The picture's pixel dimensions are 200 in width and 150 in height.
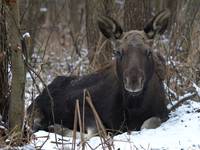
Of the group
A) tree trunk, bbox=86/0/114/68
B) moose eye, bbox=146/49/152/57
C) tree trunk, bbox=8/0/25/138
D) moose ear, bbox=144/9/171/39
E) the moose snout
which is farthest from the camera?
tree trunk, bbox=86/0/114/68

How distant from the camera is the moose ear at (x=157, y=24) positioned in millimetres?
7691

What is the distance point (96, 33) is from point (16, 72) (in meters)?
4.68

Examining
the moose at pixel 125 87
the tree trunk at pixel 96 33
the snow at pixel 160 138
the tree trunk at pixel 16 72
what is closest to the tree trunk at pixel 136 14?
the tree trunk at pixel 96 33

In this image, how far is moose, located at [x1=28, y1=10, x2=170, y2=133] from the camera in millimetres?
7039

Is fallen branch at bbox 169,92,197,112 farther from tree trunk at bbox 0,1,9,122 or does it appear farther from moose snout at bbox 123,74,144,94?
tree trunk at bbox 0,1,9,122

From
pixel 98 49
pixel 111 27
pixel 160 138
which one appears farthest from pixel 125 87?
pixel 98 49

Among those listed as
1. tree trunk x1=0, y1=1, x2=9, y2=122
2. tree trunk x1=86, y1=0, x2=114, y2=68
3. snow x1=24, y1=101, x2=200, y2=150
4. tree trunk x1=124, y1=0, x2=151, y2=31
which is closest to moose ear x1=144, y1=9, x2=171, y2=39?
snow x1=24, y1=101, x2=200, y2=150

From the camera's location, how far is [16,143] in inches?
228

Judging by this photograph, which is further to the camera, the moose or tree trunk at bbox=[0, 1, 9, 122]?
the moose

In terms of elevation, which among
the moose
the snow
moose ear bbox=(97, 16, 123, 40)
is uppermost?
moose ear bbox=(97, 16, 123, 40)

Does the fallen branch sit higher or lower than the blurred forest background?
lower

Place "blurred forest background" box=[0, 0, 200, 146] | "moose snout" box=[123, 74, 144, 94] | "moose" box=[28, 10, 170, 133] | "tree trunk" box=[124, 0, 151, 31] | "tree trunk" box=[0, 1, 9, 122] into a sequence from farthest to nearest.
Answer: "tree trunk" box=[124, 0, 151, 31]
"moose" box=[28, 10, 170, 133]
"moose snout" box=[123, 74, 144, 94]
"tree trunk" box=[0, 1, 9, 122]
"blurred forest background" box=[0, 0, 200, 146]

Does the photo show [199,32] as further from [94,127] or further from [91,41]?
[94,127]

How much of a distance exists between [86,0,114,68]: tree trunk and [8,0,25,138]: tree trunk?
12.8ft
